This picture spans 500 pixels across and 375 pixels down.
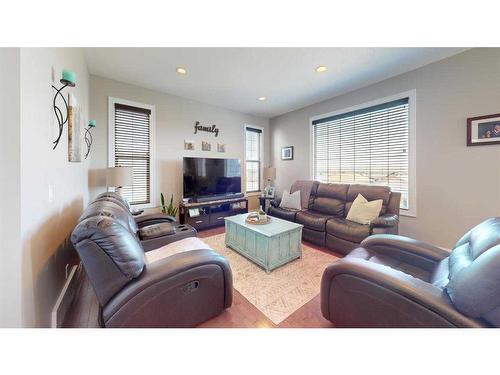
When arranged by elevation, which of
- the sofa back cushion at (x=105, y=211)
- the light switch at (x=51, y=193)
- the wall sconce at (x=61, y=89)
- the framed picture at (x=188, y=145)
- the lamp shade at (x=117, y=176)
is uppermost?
the framed picture at (x=188, y=145)

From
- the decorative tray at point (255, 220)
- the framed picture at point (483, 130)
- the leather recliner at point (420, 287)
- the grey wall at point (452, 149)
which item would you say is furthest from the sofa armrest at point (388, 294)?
the framed picture at point (483, 130)

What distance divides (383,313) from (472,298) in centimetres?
39

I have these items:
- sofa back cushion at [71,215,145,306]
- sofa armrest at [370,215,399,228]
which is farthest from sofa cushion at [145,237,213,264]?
sofa armrest at [370,215,399,228]

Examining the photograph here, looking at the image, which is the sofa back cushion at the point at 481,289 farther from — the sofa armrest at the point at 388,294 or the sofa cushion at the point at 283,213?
the sofa cushion at the point at 283,213

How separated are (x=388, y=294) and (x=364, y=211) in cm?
190

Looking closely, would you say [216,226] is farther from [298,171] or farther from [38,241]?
[38,241]

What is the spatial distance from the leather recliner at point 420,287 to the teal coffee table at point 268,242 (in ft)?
2.75

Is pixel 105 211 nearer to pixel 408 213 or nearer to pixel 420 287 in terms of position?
pixel 420 287

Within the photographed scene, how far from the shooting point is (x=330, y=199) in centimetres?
335

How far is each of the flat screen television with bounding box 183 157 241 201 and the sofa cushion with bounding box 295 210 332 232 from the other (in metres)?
1.74

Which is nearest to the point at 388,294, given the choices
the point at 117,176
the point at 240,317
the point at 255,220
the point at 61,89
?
the point at 240,317

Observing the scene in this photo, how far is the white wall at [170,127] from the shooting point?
2.96 meters

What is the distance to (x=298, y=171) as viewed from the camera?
14.9 feet
